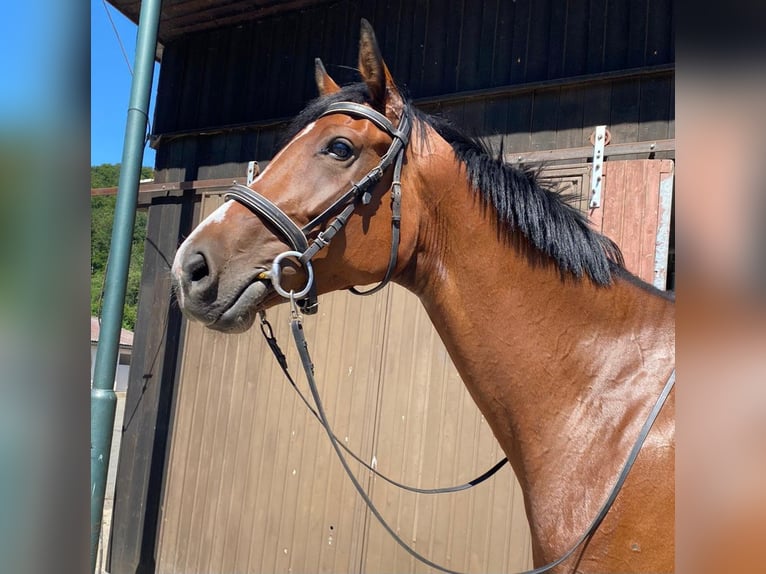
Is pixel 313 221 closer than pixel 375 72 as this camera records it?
Yes

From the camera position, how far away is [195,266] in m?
1.69

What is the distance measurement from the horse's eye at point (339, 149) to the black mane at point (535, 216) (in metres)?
0.17

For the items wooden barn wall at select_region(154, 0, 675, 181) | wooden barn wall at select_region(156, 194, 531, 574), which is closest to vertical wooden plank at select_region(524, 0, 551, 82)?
wooden barn wall at select_region(154, 0, 675, 181)

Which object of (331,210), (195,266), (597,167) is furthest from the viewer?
(597,167)

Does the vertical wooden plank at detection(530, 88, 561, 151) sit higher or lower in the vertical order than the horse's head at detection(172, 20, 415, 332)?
higher

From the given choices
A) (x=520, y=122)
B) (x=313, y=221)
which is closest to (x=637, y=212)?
(x=520, y=122)

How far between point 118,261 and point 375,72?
6.52 feet

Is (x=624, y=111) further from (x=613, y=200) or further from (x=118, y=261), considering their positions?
(x=118, y=261)

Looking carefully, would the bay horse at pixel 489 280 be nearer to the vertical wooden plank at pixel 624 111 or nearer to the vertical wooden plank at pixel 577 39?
the vertical wooden plank at pixel 624 111

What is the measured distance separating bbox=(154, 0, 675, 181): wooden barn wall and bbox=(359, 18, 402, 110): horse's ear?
1288mm

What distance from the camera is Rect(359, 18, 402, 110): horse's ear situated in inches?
73.6

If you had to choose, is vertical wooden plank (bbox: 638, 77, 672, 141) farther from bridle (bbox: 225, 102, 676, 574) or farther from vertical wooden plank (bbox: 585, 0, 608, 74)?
bridle (bbox: 225, 102, 676, 574)

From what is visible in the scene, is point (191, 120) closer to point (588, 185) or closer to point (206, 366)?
point (206, 366)

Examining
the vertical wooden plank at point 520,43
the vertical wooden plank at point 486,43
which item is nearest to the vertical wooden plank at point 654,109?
the vertical wooden plank at point 520,43
